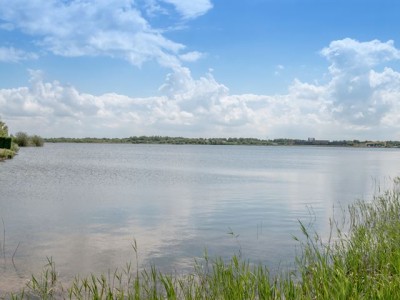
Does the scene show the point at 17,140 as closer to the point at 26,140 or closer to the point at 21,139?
the point at 21,139

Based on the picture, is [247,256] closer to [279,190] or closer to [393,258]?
[393,258]

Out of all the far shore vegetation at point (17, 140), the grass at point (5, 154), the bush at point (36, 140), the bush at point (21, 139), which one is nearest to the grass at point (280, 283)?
the grass at point (5, 154)

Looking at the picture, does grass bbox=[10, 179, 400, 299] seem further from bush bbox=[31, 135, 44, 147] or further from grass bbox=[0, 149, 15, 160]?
bush bbox=[31, 135, 44, 147]

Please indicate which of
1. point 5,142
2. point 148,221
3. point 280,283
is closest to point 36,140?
point 5,142

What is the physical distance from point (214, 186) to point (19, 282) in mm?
22488

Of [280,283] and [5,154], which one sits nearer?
[280,283]

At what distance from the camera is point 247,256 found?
39.4 ft

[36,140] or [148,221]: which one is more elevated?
[36,140]

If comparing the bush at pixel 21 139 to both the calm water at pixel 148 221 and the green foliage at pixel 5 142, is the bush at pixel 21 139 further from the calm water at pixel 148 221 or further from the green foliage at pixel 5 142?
the calm water at pixel 148 221

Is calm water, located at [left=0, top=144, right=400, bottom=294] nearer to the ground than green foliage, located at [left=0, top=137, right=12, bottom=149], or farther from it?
nearer to the ground

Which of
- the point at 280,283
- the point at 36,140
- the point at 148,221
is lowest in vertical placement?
the point at 148,221

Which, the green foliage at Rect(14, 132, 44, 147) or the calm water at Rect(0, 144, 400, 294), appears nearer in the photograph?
the calm water at Rect(0, 144, 400, 294)

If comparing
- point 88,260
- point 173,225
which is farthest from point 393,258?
point 173,225

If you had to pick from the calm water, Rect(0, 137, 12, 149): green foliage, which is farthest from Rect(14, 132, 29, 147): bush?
the calm water
